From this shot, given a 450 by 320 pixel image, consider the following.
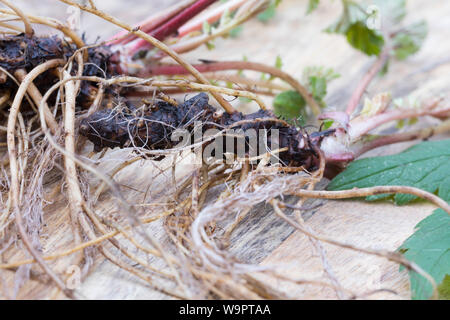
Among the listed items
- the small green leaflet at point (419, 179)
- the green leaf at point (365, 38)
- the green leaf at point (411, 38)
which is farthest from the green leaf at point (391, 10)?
the small green leaflet at point (419, 179)

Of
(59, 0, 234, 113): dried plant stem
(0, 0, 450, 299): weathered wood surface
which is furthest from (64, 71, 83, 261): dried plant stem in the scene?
(59, 0, 234, 113): dried plant stem

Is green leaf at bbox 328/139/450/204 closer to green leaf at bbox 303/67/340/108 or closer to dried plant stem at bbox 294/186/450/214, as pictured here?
dried plant stem at bbox 294/186/450/214

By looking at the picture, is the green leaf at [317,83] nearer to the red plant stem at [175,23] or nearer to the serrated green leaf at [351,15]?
the serrated green leaf at [351,15]

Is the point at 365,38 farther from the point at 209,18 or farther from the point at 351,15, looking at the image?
the point at 209,18

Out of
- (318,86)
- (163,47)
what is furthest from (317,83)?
(163,47)

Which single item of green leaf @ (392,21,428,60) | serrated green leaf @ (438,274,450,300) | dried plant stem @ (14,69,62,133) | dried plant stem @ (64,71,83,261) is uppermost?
green leaf @ (392,21,428,60)
